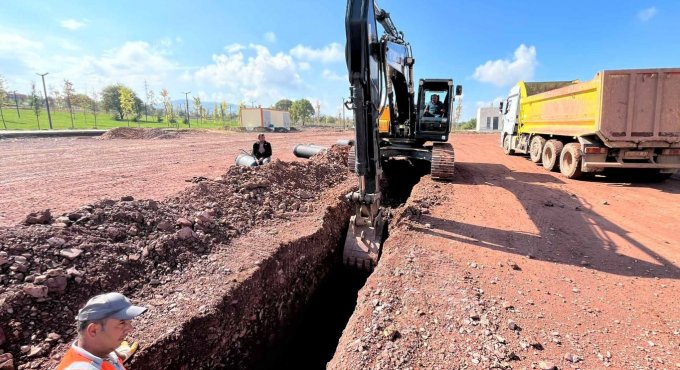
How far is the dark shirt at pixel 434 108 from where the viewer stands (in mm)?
10062

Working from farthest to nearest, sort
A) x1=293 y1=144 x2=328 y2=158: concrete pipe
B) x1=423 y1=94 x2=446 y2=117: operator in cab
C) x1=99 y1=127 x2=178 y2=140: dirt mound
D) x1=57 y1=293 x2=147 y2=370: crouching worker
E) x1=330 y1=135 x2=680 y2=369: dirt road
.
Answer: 1. x1=99 y1=127 x2=178 y2=140: dirt mound
2. x1=293 y1=144 x2=328 y2=158: concrete pipe
3. x1=423 y1=94 x2=446 y2=117: operator in cab
4. x1=330 y1=135 x2=680 y2=369: dirt road
5. x1=57 y1=293 x2=147 y2=370: crouching worker

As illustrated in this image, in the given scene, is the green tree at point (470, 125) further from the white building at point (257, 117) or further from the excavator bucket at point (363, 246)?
the excavator bucket at point (363, 246)

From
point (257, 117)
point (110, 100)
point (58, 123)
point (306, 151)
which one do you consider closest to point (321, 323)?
point (306, 151)

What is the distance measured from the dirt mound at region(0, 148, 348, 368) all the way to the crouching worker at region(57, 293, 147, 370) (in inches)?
60.6

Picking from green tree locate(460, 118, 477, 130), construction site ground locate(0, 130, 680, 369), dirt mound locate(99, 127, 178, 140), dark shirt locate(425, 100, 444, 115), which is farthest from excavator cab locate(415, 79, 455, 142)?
green tree locate(460, 118, 477, 130)

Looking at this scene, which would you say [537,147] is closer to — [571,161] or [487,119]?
[571,161]

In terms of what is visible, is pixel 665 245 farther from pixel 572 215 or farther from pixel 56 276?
pixel 56 276

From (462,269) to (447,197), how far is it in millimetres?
3647

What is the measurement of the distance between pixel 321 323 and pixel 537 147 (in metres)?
11.8

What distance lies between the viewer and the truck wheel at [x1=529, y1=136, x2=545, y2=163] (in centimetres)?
1337

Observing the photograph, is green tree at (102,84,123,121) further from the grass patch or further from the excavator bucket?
the excavator bucket

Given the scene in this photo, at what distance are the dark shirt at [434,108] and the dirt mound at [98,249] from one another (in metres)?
5.13

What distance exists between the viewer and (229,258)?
188 inches

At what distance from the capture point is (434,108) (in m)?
10.1
